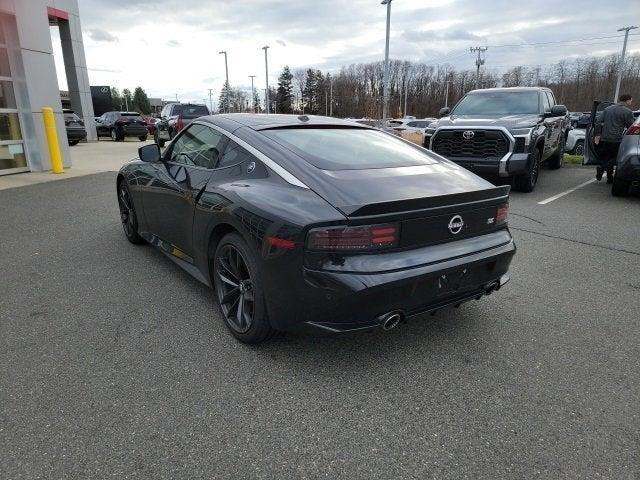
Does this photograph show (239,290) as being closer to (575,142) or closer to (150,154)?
(150,154)

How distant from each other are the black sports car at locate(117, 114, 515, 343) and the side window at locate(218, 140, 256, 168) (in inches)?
0.4

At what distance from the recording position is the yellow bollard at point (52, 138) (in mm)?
10886

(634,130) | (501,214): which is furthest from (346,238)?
(634,130)

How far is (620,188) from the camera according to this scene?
27.0 feet

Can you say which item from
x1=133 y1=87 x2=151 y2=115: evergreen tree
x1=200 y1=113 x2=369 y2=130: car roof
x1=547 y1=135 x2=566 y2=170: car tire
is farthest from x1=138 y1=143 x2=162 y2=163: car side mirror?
x1=133 y1=87 x2=151 y2=115: evergreen tree

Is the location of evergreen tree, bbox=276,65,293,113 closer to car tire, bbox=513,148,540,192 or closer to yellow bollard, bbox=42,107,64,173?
yellow bollard, bbox=42,107,64,173

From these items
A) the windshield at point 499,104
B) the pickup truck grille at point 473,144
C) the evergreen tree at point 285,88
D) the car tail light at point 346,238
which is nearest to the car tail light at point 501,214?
the car tail light at point 346,238

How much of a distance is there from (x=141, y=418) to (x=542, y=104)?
9346 mm

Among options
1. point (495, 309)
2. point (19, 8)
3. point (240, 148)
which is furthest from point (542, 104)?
point (19, 8)

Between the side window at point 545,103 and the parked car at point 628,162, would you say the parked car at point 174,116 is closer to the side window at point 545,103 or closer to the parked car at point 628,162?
the side window at point 545,103

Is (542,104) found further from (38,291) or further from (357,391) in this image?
(38,291)

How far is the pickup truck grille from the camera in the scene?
8094 mm

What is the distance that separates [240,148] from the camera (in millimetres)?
3199

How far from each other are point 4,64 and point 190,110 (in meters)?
8.78
